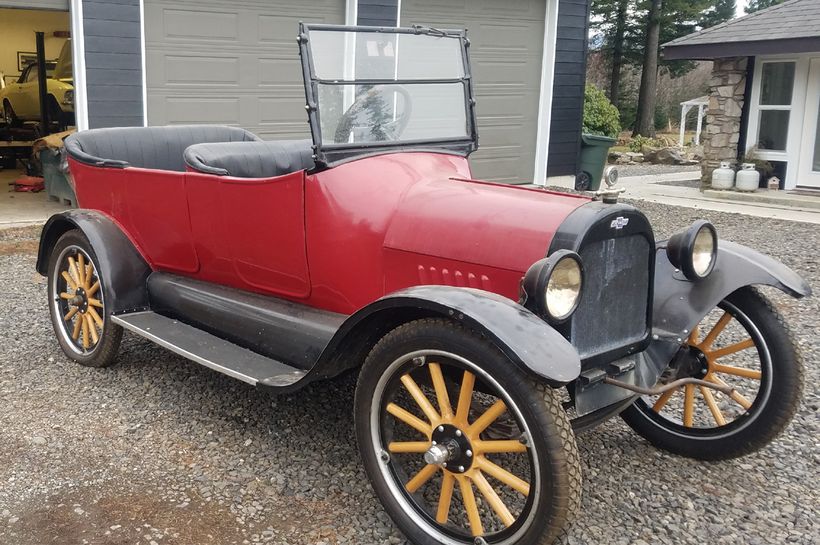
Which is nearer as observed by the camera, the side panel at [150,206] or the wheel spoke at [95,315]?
the side panel at [150,206]

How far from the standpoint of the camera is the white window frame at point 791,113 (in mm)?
10719

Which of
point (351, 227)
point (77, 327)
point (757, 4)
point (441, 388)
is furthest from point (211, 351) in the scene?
point (757, 4)

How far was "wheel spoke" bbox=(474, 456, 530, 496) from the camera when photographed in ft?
7.72

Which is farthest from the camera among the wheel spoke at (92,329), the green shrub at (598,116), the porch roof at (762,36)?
the green shrub at (598,116)

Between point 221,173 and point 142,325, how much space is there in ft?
2.78

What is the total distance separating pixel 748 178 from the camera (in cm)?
1084

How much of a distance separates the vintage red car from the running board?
2 cm

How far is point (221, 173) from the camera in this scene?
364 cm

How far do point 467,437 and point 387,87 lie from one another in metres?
1.72

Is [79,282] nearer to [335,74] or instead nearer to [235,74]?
[335,74]

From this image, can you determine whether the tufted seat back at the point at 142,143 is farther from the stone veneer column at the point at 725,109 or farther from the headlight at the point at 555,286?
the stone veneer column at the point at 725,109

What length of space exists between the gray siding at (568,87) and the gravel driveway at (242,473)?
7.58m

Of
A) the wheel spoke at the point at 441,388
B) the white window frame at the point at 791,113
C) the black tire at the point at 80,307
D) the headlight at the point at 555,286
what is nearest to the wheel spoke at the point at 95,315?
the black tire at the point at 80,307

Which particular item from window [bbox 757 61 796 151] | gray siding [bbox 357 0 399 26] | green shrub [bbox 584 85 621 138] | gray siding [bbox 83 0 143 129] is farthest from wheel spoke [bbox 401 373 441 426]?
green shrub [bbox 584 85 621 138]
